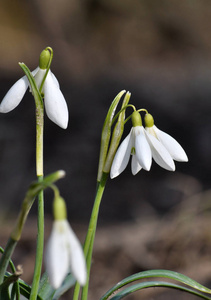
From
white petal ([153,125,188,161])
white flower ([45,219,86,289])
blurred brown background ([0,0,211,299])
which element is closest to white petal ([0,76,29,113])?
white petal ([153,125,188,161])

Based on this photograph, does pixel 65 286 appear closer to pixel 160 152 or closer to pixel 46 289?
pixel 46 289

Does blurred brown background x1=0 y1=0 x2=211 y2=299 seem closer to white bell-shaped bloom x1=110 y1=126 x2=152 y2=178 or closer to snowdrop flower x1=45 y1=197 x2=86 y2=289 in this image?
white bell-shaped bloom x1=110 y1=126 x2=152 y2=178

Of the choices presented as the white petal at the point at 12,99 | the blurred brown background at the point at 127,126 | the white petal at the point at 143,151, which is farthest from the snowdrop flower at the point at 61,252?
the blurred brown background at the point at 127,126

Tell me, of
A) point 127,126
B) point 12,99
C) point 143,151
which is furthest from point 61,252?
point 127,126

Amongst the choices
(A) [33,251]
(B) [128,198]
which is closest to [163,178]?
(B) [128,198]

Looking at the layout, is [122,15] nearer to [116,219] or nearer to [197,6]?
[197,6]

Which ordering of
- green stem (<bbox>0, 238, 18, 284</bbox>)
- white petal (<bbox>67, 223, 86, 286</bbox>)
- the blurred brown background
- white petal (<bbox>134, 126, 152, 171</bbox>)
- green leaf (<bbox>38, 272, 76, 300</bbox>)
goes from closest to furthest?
1. white petal (<bbox>67, 223, 86, 286</bbox>)
2. green stem (<bbox>0, 238, 18, 284</bbox>)
3. white petal (<bbox>134, 126, 152, 171</bbox>)
4. green leaf (<bbox>38, 272, 76, 300</bbox>)
5. the blurred brown background
